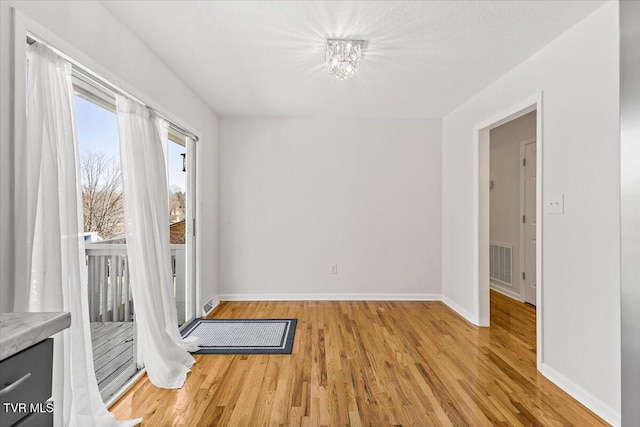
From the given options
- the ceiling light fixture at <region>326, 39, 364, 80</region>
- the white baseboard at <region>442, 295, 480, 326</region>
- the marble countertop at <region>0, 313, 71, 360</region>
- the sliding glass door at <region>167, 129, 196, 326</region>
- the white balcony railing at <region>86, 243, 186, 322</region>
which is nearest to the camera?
the marble countertop at <region>0, 313, 71, 360</region>

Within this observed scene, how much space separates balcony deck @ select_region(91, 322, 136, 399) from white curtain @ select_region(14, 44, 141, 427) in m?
0.48

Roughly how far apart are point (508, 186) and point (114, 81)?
197 inches

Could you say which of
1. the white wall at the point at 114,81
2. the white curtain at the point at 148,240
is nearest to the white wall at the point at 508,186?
the white wall at the point at 114,81

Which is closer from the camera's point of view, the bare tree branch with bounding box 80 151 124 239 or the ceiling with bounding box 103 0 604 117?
the bare tree branch with bounding box 80 151 124 239

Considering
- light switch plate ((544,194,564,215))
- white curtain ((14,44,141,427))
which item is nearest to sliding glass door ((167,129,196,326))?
white curtain ((14,44,141,427))

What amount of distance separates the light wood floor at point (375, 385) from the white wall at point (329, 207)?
1.16 m

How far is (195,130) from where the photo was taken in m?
3.76

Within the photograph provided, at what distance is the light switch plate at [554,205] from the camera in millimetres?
2445

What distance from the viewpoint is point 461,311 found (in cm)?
410

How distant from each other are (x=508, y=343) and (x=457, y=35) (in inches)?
110

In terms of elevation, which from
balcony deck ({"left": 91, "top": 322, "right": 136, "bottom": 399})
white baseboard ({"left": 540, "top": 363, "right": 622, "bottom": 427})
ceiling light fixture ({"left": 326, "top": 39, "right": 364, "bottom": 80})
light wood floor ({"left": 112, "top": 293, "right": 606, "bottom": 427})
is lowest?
light wood floor ({"left": 112, "top": 293, "right": 606, "bottom": 427})

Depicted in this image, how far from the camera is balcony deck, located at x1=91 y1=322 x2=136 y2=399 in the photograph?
2209mm

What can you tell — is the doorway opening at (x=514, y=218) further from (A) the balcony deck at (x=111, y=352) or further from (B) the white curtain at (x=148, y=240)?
(A) the balcony deck at (x=111, y=352)

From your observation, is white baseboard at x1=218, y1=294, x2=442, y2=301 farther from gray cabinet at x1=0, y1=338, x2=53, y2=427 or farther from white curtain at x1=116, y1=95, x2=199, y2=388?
gray cabinet at x1=0, y1=338, x2=53, y2=427
